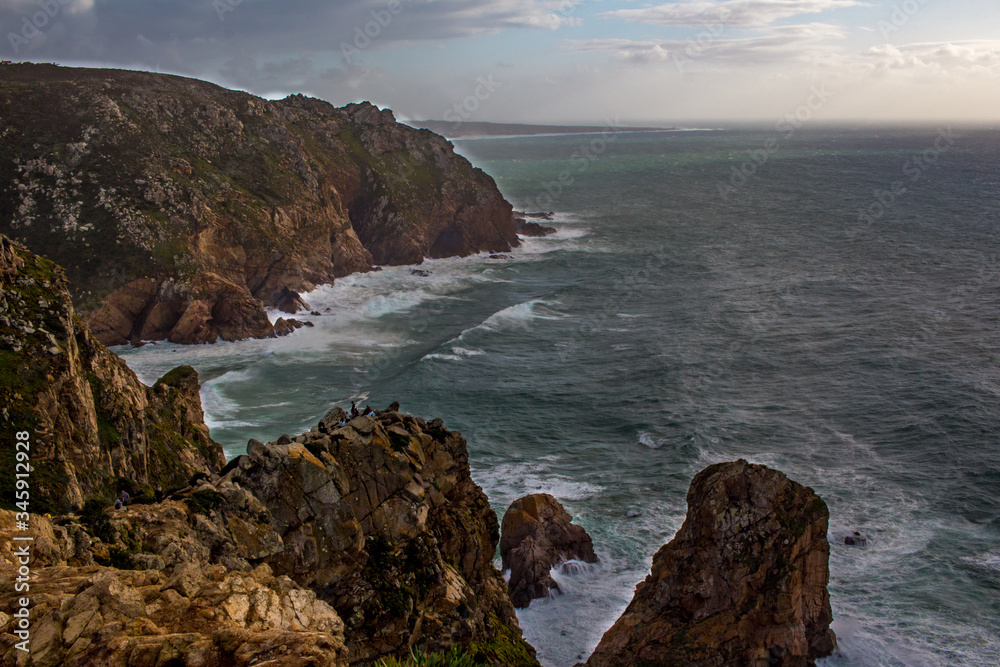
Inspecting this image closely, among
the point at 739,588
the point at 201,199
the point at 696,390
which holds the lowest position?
the point at 696,390

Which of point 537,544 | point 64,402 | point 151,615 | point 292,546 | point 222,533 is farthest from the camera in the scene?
point 537,544

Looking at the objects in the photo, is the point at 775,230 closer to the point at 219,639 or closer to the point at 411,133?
the point at 411,133

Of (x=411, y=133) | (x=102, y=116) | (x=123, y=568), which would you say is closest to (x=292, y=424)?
(x=123, y=568)

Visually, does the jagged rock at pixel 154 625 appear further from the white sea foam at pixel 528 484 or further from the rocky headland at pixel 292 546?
the white sea foam at pixel 528 484

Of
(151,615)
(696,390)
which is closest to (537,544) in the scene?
(151,615)

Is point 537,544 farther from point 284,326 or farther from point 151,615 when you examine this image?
point 284,326

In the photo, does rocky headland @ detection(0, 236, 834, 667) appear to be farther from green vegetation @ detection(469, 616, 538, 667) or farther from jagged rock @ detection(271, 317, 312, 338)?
jagged rock @ detection(271, 317, 312, 338)

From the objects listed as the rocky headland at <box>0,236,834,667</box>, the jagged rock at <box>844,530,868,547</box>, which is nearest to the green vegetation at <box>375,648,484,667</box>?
the rocky headland at <box>0,236,834,667</box>
